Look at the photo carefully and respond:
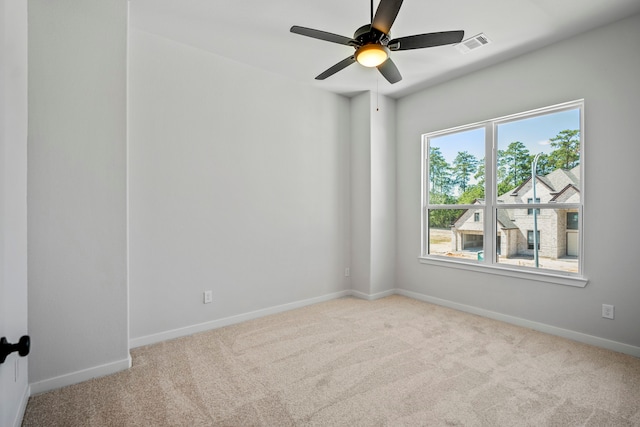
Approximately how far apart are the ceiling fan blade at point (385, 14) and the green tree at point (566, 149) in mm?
2230

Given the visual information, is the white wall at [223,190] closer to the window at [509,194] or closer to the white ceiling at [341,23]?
the white ceiling at [341,23]

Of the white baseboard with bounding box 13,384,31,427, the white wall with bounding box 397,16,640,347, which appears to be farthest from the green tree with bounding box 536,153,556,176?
the white baseboard with bounding box 13,384,31,427

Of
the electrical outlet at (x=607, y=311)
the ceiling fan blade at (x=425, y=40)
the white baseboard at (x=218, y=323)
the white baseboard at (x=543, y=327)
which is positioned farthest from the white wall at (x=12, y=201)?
the electrical outlet at (x=607, y=311)

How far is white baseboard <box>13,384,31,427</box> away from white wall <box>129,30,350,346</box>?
2.71 ft

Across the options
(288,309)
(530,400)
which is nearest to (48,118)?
(288,309)

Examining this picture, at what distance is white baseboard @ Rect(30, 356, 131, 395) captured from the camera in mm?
2070

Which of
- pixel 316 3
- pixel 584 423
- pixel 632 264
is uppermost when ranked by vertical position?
pixel 316 3

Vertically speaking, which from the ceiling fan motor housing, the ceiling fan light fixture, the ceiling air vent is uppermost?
the ceiling air vent

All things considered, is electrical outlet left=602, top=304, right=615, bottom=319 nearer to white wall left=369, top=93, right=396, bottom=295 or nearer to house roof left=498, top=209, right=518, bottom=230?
house roof left=498, top=209, right=518, bottom=230

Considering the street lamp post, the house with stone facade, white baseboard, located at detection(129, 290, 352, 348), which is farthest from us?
the street lamp post

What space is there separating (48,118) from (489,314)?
431 centimetres

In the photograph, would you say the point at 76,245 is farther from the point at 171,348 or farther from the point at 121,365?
the point at 171,348

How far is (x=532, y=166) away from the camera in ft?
10.8

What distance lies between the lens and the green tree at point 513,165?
132 inches
